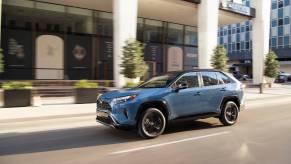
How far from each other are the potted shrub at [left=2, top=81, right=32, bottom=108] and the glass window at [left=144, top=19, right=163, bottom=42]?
666 inches

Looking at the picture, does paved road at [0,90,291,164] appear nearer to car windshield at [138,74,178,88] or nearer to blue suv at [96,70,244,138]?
blue suv at [96,70,244,138]

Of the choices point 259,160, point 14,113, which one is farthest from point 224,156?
point 14,113

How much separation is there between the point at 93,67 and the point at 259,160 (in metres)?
22.4

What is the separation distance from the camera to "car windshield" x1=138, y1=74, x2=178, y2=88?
29.7 ft

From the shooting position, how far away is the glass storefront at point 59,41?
24031mm

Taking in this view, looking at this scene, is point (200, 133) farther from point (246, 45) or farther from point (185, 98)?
point (246, 45)

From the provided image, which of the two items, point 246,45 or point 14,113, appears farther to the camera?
point 246,45

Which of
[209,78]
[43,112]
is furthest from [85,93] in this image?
[209,78]

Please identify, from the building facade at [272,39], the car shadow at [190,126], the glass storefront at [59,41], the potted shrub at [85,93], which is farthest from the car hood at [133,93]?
the building facade at [272,39]

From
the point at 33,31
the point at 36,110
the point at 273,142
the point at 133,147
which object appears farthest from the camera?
the point at 33,31

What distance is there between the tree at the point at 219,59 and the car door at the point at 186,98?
17.7 metres

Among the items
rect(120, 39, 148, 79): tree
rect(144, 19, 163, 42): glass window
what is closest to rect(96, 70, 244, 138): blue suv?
rect(120, 39, 148, 79): tree

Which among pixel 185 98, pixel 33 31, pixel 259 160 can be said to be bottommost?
pixel 259 160

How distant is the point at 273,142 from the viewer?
313 inches
